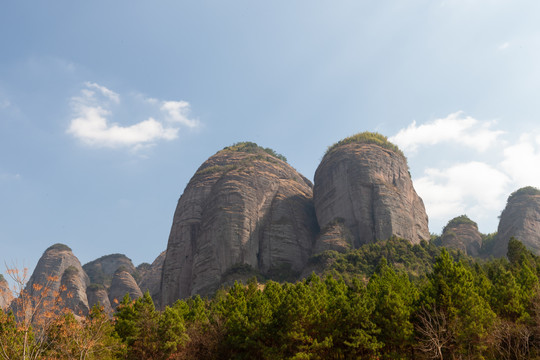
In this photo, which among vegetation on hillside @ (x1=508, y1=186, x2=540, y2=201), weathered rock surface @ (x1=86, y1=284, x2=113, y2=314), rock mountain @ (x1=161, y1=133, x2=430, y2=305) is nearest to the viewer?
rock mountain @ (x1=161, y1=133, x2=430, y2=305)

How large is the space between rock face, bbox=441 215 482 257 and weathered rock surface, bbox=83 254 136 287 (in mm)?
116969

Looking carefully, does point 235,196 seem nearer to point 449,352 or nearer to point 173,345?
point 173,345

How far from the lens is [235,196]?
109312 millimetres

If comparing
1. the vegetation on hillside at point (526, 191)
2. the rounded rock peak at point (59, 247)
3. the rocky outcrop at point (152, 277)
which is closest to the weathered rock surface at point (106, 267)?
the rocky outcrop at point (152, 277)

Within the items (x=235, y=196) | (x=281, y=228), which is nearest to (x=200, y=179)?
(x=235, y=196)

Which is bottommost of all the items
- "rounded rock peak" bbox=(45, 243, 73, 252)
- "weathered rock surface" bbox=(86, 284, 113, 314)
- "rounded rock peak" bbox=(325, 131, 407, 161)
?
"weathered rock surface" bbox=(86, 284, 113, 314)

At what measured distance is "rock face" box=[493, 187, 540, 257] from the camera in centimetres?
11588

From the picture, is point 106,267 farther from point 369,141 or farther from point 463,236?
point 463,236

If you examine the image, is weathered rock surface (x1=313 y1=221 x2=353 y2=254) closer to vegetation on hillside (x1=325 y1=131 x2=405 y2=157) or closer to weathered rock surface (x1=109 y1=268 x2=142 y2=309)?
vegetation on hillside (x1=325 y1=131 x2=405 y2=157)

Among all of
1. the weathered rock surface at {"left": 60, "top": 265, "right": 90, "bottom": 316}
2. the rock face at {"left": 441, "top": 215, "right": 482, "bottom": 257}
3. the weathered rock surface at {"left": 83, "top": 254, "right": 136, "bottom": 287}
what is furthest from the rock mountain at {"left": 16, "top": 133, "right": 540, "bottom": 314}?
the weathered rock surface at {"left": 83, "top": 254, "right": 136, "bottom": 287}

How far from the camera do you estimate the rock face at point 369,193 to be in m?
104

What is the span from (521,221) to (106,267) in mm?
149334

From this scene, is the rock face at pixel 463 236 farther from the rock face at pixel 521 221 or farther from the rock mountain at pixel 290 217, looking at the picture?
the rock face at pixel 521 221

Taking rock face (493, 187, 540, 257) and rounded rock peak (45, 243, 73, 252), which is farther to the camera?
rounded rock peak (45, 243, 73, 252)
